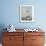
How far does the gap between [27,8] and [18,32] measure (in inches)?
35.4

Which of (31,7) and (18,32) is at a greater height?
(31,7)

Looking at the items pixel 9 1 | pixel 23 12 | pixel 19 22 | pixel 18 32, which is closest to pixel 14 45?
pixel 18 32

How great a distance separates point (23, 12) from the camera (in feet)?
13.2

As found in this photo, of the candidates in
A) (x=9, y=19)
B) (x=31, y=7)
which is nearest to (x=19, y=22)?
(x=9, y=19)

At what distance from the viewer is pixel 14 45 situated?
11.8ft

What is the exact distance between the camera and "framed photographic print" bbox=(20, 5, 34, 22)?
4016mm

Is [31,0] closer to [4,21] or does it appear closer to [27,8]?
[27,8]

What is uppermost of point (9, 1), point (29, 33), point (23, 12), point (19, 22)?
point (9, 1)

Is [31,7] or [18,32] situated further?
[31,7]

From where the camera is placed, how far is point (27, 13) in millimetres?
4043

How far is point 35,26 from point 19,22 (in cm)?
53

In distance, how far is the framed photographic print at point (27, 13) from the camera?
4016 millimetres

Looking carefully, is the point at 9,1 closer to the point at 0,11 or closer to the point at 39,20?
the point at 0,11

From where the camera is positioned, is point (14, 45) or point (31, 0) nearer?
point (14, 45)
